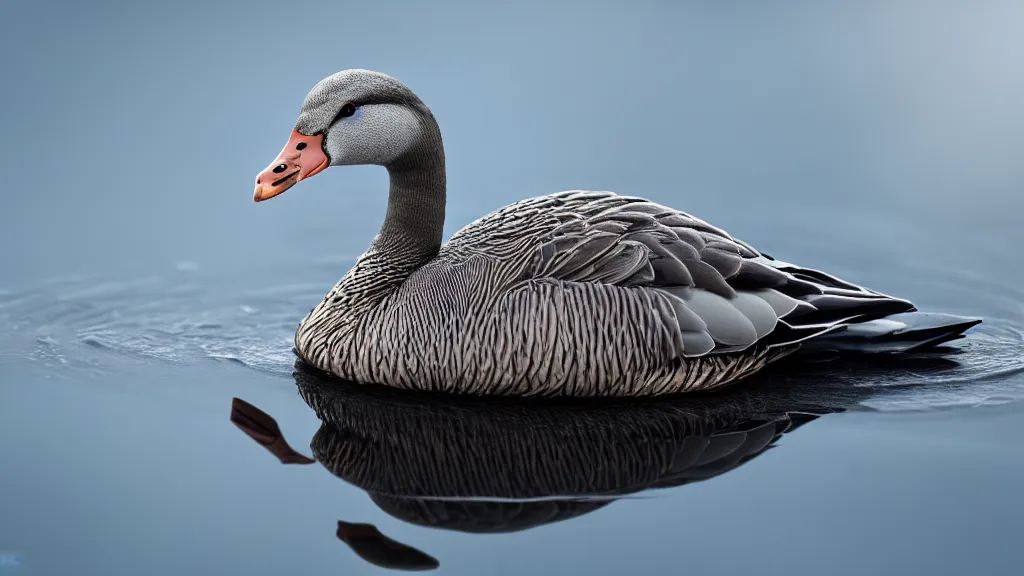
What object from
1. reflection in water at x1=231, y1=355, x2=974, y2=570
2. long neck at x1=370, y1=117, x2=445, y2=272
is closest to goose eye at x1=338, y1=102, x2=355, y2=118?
long neck at x1=370, y1=117, x2=445, y2=272

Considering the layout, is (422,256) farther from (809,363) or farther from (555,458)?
(809,363)

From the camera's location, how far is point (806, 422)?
29.3 feet

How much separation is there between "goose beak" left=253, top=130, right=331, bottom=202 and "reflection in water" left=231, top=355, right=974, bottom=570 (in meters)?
1.36

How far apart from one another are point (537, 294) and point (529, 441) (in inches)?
38.3

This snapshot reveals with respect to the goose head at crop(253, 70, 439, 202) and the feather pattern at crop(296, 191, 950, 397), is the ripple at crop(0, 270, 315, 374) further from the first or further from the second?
the goose head at crop(253, 70, 439, 202)

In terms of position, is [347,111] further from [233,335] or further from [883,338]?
[883,338]

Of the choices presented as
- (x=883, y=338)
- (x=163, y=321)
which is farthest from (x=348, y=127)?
(x=883, y=338)

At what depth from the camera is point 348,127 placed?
30.2ft

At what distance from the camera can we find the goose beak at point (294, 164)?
9078 mm

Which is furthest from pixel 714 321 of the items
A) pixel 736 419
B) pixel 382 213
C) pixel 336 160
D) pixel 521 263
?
pixel 382 213

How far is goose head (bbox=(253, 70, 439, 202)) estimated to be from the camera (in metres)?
9.12

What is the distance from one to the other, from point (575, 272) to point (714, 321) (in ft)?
3.12

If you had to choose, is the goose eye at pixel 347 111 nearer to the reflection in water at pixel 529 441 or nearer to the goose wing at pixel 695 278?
the goose wing at pixel 695 278

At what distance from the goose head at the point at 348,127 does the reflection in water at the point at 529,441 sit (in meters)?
1.45
